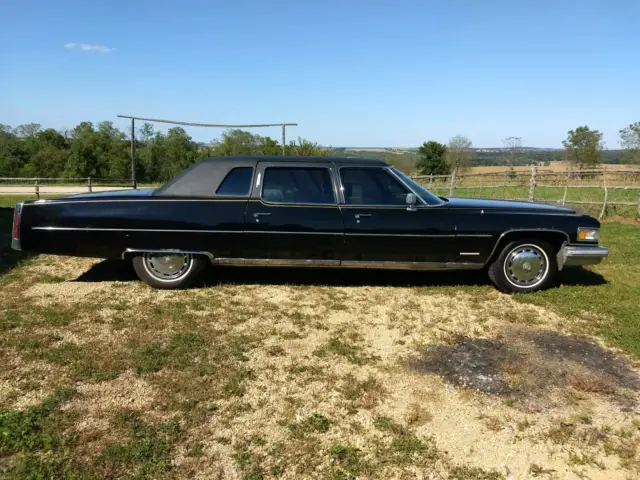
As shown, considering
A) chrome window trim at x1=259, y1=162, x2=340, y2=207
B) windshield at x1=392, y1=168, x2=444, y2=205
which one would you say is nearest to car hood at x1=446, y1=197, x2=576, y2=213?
windshield at x1=392, y1=168, x2=444, y2=205

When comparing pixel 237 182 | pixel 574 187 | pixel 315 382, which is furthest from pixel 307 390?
pixel 574 187

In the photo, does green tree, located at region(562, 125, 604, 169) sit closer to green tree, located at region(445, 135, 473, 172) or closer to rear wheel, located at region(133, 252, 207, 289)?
green tree, located at region(445, 135, 473, 172)

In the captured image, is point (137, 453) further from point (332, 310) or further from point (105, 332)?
point (332, 310)

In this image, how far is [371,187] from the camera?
4.95 metres

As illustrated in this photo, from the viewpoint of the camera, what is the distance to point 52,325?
3799 mm

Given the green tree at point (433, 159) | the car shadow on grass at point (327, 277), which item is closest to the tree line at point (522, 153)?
the green tree at point (433, 159)

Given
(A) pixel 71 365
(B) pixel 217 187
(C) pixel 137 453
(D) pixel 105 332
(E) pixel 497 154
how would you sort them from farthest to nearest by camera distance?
(E) pixel 497 154 < (B) pixel 217 187 < (D) pixel 105 332 < (A) pixel 71 365 < (C) pixel 137 453

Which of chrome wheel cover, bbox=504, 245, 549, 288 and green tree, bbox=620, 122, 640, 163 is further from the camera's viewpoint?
green tree, bbox=620, 122, 640, 163

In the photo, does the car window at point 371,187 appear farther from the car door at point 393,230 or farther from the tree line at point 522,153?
the tree line at point 522,153

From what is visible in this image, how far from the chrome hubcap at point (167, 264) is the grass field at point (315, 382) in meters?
0.21

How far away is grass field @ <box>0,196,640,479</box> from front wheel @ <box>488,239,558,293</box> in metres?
0.19

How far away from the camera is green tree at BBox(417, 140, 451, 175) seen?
54.3 m

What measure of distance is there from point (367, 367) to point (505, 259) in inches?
100

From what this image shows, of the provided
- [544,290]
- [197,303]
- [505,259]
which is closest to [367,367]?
[197,303]
